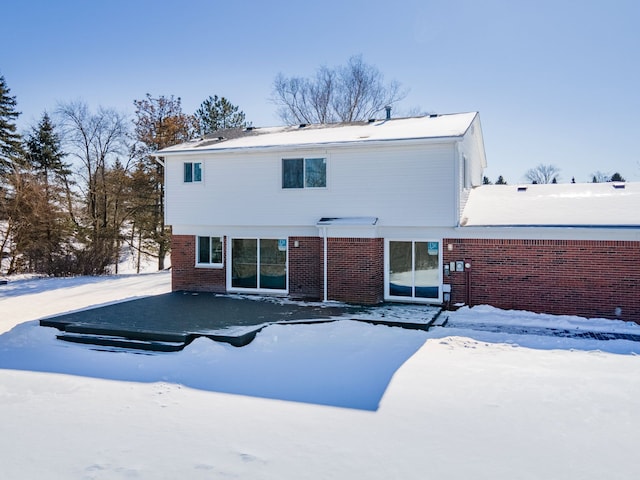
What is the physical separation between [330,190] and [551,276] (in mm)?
6239

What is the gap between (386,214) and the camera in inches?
508

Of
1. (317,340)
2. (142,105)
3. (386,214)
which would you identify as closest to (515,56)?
(386,214)

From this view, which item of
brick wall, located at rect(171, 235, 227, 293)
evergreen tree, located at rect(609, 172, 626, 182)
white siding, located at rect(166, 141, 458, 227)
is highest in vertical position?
evergreen tree, located at rect(609, 172, 626, 182)

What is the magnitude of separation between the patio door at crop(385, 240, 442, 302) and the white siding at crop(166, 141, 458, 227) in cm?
79

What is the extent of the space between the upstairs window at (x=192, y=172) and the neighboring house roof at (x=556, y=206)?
8.23m

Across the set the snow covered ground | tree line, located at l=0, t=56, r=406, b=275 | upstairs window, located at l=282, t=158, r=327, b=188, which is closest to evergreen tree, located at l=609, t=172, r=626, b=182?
tree line, located at l=0, t=56, r=406, b=275

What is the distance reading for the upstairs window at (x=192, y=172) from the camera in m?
15.0

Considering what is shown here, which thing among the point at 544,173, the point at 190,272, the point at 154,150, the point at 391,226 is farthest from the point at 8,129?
the point at 544,173

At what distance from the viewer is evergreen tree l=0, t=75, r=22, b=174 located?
29594 millimetres

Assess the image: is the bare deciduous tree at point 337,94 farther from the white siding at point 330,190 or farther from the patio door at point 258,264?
the patio door at point 258,264

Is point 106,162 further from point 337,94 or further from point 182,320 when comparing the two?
point 182,320

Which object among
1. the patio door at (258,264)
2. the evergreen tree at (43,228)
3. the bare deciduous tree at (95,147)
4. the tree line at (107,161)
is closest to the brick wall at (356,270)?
the patio door at (258,264)

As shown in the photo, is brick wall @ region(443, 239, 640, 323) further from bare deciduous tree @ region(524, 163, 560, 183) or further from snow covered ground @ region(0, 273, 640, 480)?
bare deciduous tree @ region(524, 163, 560, 183)

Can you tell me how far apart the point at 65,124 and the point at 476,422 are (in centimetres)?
3122
